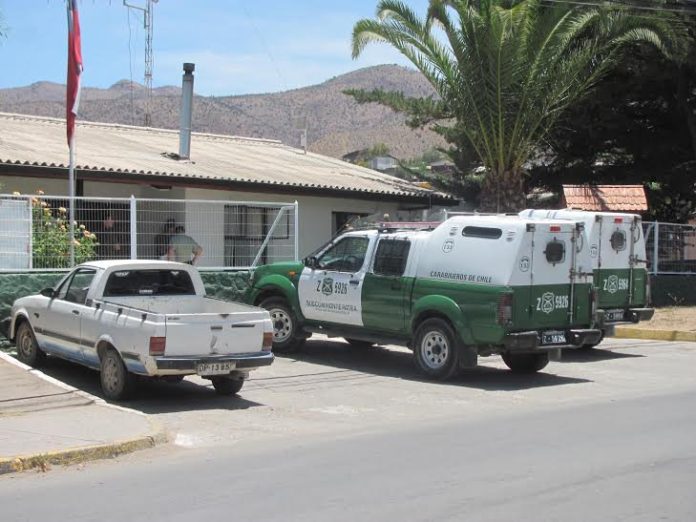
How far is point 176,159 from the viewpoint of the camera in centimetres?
2053

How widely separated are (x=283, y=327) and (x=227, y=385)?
11.8 feet

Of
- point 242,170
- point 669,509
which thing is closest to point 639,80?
point 242,170

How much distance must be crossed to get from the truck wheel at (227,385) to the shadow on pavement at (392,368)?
2.11 metres

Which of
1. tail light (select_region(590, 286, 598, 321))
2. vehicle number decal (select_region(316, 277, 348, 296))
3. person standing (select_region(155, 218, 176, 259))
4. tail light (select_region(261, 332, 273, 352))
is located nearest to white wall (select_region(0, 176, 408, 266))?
person standing (select_region(155, 218, 176, 259))

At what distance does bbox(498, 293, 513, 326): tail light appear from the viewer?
39.2 ft

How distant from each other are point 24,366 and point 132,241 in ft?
12.1

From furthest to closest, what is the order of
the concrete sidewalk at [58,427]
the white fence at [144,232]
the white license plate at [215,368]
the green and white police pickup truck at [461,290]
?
the white fence at [144,232], the green and white police pickup truck at [461,290], the white license plate at [215,368], the concrete sidewalk at [58,427]

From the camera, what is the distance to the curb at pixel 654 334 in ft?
58.5

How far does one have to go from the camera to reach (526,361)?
44.7 feet

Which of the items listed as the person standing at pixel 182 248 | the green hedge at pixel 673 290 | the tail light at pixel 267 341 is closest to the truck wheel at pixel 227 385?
the tail light at pixel 267 341

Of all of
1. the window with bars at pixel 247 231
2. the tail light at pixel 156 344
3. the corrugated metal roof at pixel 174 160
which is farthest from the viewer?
the window with bars at pixel 247 231

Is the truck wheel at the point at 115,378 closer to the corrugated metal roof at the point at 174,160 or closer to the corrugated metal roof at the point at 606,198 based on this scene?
the corrugated metal roof at the point at 174,160

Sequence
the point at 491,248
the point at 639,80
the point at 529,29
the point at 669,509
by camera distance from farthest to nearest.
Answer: the point at 639,80, the point at 529,29, the point at 491,248, the point at 669,509

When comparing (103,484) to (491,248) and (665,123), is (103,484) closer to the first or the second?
(491,248)
